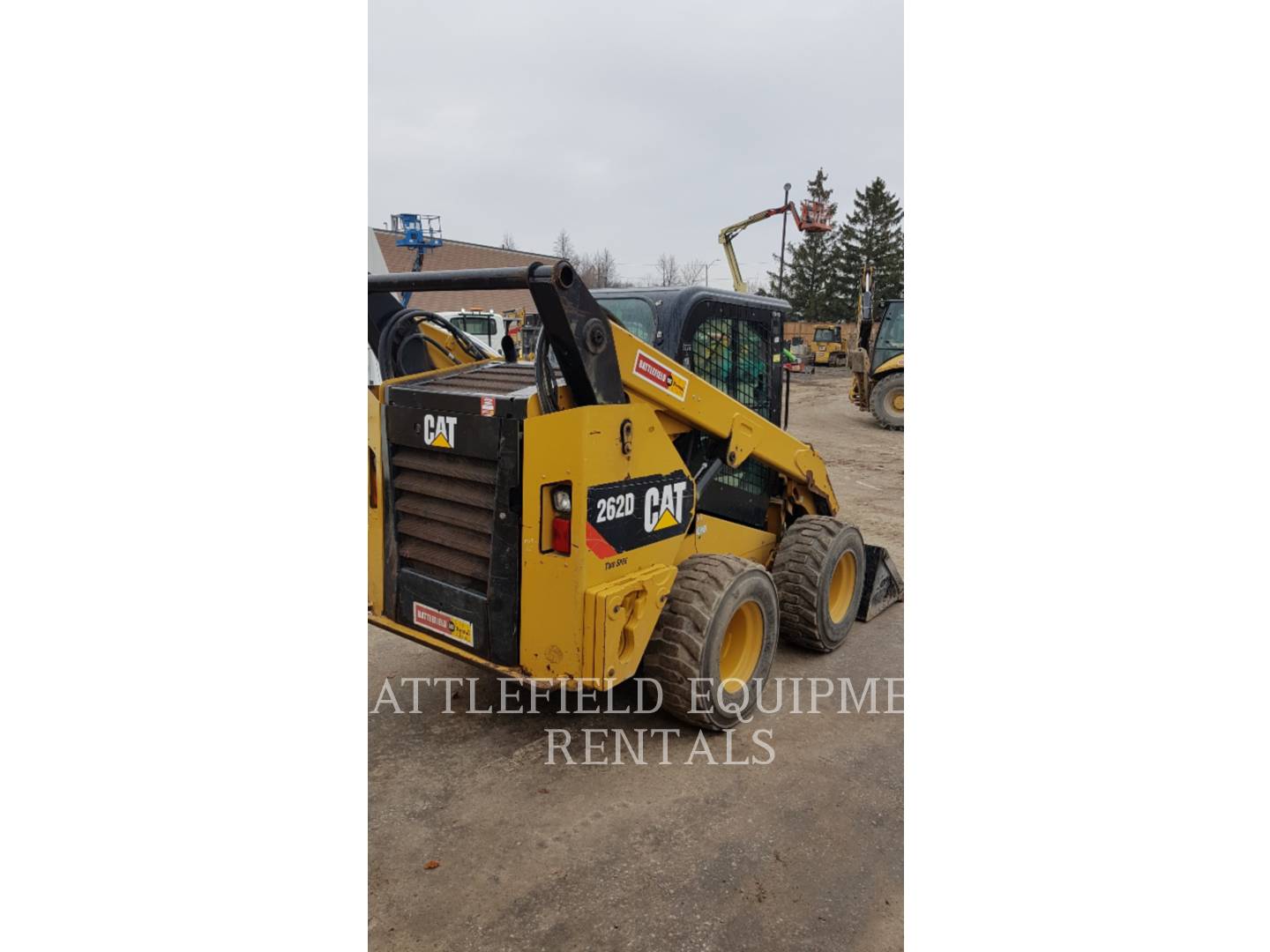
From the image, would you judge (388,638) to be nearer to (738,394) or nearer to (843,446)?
(738,394)

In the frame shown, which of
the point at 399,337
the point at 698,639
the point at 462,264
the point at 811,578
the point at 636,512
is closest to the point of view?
the point at 636,512

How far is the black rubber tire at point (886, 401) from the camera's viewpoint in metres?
16.2

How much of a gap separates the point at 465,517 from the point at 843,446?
12.0 meters

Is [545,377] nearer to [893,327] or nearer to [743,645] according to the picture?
[743,645]

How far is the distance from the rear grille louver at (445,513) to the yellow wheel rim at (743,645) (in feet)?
4.49

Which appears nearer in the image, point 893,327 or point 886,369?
point 893,327

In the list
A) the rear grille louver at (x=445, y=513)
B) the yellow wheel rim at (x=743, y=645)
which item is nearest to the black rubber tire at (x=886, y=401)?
the yellow wheel rim at (x=743, y=645)

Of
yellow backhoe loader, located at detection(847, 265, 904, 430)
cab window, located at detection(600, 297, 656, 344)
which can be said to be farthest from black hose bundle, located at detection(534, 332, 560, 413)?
yellow backhoe loader, located at detection(847, 265, 904, 430)

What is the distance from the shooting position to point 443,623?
12.1ft

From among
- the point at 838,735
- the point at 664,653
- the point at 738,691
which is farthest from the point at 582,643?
the point at 838,735

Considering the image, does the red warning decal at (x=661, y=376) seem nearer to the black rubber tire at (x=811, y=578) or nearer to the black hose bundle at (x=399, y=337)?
the black hose bundle at (x=399, y=337)

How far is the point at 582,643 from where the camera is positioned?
3.24 metres

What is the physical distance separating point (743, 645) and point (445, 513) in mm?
1727

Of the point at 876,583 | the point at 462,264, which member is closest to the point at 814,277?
the point at 462,264
